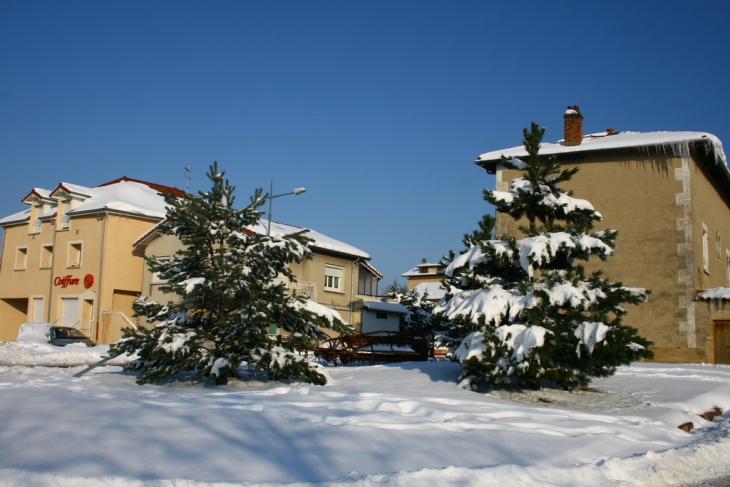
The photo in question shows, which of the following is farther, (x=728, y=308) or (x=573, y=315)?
(x=728, y=308)

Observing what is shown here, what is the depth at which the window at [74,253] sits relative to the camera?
33656 millimetres

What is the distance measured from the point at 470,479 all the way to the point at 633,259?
17525mm

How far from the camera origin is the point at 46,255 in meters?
35.5

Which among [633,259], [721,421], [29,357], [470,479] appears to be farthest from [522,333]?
[29,357]

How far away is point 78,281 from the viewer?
33000mm

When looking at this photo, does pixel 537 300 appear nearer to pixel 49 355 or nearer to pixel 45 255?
pixel 49 355

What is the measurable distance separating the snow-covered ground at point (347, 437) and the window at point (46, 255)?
27.0 meters

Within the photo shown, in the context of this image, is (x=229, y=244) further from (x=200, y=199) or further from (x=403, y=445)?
(x=403, y=445)

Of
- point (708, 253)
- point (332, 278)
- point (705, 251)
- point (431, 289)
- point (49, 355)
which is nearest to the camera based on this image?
point (705, 251)

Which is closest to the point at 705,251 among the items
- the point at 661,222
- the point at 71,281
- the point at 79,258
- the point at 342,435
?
the point at 661,222

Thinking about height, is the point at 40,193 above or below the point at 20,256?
above

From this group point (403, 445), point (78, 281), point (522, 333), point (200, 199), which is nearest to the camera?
point (403, 445)

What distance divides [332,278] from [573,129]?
1517cm

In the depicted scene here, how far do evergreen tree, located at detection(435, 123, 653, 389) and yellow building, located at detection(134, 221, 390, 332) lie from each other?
17.8 metres
